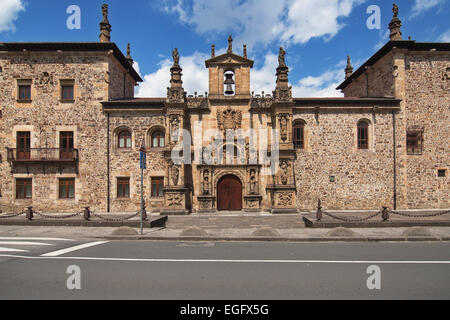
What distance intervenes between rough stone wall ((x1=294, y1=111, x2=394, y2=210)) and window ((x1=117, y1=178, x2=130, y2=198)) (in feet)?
43.0

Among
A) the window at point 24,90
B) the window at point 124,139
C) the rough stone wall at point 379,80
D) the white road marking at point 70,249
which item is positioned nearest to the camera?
the white road marking at point 70,249

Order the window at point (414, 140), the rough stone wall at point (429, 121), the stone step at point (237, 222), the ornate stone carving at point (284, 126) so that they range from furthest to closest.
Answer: the window at point (414, 140) < the rough stone wall at point (429, 121) < the ornate stone carving at point (284, 126) < the stone step at point (237, 222)

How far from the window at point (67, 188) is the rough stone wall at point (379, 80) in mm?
26199

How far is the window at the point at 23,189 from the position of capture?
20359 millimetres

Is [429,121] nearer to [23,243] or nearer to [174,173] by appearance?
[174,173]

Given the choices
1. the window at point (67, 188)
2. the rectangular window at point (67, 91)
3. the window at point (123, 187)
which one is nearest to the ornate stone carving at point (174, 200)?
the window at point (123, 187)

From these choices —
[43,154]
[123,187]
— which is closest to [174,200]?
[123,187]

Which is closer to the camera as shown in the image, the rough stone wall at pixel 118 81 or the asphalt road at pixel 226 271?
the asphalt road at pixel 226 271

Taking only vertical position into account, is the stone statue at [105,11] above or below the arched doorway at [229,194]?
above

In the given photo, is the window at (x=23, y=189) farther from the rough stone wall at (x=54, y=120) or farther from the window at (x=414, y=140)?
the window at (x=414, y=140)

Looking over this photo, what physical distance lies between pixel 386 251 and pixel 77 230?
13005 mm

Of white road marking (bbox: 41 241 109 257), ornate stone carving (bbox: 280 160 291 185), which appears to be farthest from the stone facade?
white road marking (bbox: 41 241 109 257)
